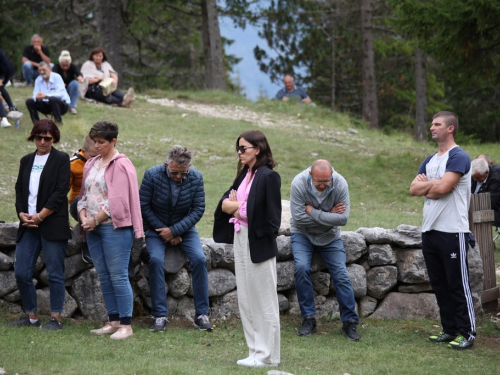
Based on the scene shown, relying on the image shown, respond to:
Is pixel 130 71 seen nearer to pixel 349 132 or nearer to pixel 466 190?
pixel 349 132

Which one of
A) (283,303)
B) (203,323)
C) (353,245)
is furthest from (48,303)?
(353,245)

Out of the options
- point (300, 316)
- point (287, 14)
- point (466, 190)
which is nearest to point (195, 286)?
point (300, 316)

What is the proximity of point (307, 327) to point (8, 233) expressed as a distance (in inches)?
116

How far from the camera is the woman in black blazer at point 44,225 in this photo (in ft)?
20.7

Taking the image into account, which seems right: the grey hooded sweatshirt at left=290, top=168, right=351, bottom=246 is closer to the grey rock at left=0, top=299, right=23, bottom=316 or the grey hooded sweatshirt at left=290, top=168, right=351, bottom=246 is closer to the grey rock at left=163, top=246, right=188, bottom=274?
the grey rock at left=163, top=246, right=188, bottom=274

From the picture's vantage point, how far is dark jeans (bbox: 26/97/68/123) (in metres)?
13.4

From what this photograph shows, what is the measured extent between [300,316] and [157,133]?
326 inches

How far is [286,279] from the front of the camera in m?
7.28

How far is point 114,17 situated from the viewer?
21969 mm

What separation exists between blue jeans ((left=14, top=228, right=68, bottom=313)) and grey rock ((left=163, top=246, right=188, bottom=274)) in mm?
998

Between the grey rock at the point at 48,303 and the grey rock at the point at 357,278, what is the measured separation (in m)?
2.77

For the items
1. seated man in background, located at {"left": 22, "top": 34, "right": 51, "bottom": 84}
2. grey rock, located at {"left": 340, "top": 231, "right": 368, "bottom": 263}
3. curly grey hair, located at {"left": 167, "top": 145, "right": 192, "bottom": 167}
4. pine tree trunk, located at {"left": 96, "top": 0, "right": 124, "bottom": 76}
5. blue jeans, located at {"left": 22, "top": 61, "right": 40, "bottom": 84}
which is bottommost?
grey rock, located at {"left": 340, "top": 231, "right": 368, "bottom": 263}

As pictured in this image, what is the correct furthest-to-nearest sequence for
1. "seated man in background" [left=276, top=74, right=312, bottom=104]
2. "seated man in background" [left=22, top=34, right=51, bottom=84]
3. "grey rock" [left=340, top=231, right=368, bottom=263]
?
1. "seated man in background" [left=276, top=74, right=312, bottom=104]
2. "seated man in background" [left=22, top=34, right=51, bottom=84]
3. "grey rock" [left=340, top=231, right=368, bottom=263]

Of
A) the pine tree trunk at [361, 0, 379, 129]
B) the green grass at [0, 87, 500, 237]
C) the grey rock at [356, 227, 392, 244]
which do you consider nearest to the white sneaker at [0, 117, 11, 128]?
the green grass at [0, 87, 500, 237]
